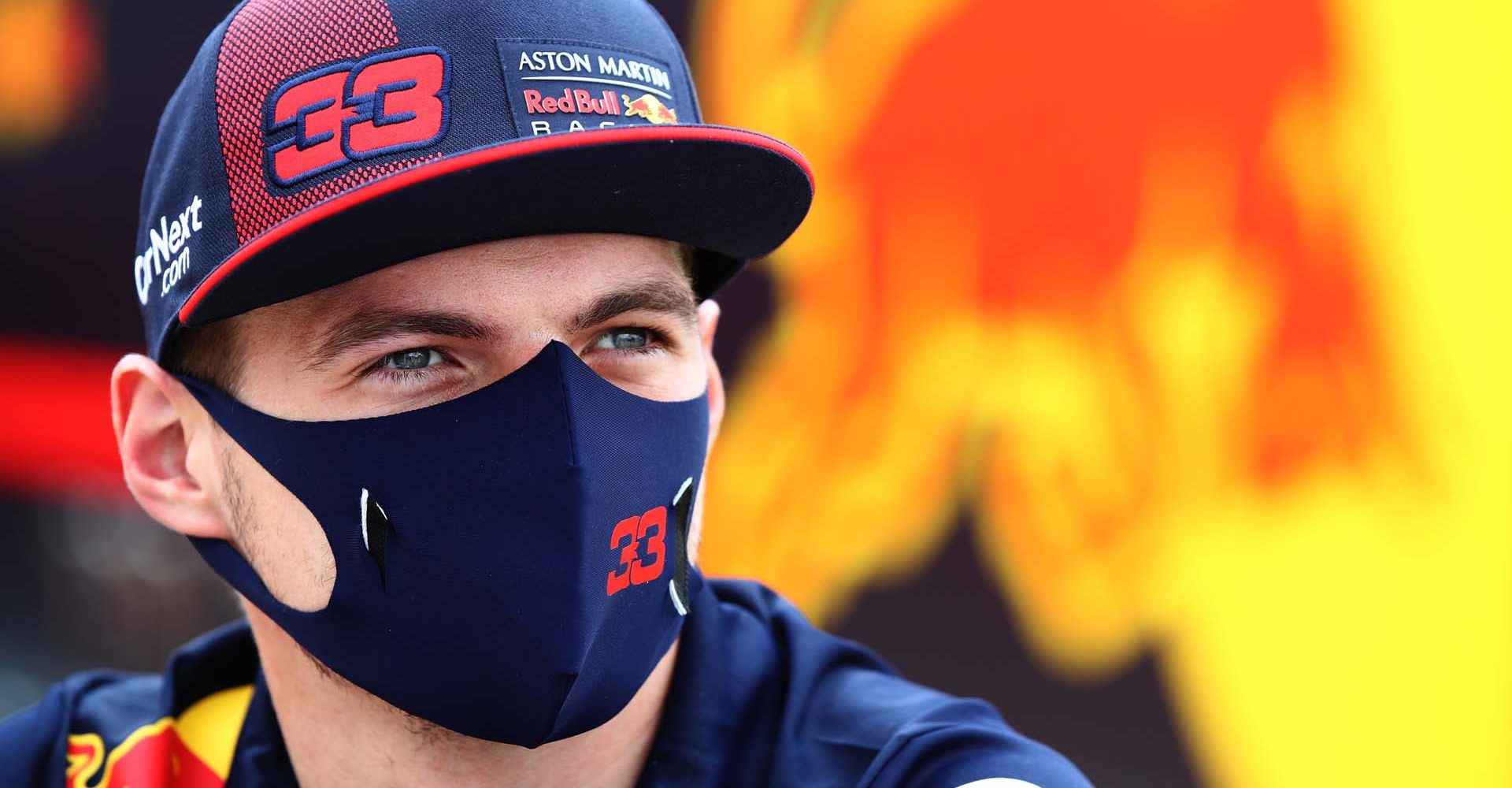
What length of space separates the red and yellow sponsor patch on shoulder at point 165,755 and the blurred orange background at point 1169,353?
1826mm

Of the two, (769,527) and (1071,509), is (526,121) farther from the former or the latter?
(769,527)

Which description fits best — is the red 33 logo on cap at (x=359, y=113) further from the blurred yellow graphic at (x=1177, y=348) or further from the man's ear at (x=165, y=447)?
the blurred yellow graphic at (x=1177, y=348)

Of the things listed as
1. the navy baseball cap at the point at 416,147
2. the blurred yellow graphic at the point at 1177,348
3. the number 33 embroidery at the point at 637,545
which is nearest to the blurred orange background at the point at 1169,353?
the blurred yellow graphic at the point at 1177,348

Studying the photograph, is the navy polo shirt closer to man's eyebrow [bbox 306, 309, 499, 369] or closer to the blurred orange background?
man's eyebrow [bbox 306, 309, 499, 369]

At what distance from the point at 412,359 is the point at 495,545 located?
0.22 meters

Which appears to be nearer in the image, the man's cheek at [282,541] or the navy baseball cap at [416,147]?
the navy baseball cap at [416,147]

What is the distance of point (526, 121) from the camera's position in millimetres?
1496

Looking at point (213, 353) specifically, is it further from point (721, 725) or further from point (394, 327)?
point (721, 725)

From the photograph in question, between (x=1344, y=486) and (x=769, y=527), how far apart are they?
4.42ft

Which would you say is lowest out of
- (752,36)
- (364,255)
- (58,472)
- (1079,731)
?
(58,472)

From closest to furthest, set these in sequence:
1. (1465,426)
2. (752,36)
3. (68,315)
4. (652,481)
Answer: (652,481) < (1465,426) < (752,36) < (68,315)

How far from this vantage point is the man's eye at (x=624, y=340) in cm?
161

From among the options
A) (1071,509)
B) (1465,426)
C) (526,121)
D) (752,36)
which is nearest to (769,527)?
(1071,509)

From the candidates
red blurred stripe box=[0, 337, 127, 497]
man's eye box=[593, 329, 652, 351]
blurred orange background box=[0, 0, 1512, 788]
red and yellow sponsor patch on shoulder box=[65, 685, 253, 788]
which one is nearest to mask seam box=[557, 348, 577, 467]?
man's eye box=[593, 329, 652, 351]
